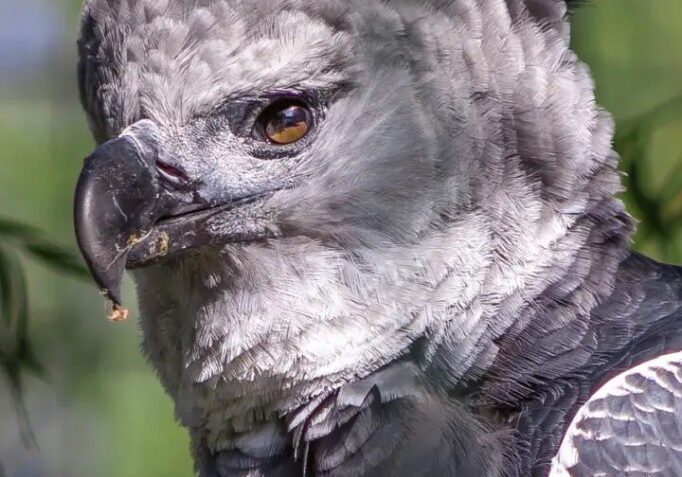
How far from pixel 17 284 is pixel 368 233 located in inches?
28.1

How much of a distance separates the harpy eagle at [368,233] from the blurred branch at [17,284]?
437mm

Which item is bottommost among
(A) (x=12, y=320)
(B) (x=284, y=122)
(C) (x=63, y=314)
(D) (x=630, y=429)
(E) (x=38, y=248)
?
(C) (x=63, y=314)

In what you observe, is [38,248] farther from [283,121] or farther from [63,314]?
[63,314]

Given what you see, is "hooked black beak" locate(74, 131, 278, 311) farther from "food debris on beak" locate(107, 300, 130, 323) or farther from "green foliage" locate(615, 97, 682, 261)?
"green foliage" locate(615, 97, 682, 261)

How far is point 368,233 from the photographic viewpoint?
1427 millimetres

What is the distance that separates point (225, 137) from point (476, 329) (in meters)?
0.40

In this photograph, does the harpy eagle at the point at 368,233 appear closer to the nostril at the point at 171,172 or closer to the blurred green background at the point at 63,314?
the nostril at the point at 171,172

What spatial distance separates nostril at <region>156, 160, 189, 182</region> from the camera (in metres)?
1.40

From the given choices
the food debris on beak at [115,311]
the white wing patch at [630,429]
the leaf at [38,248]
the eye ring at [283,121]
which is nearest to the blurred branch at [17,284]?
the leaf at [38,248]

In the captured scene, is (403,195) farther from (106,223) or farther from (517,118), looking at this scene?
(106,223)

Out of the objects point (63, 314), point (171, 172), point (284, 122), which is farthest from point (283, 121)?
point (63, 314)

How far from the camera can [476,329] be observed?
1394mm

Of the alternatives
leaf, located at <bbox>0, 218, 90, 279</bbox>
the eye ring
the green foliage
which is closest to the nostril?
the eye ring

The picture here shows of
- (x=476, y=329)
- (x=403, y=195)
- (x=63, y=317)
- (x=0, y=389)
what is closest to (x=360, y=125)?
(x=403, y=195)
